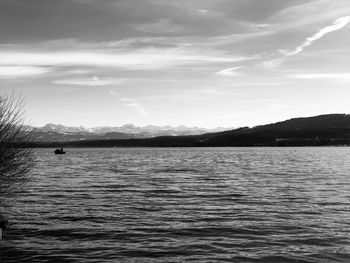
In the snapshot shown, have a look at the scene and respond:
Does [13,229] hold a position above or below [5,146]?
below

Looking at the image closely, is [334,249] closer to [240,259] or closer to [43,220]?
[240,259]

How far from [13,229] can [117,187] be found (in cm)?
2703

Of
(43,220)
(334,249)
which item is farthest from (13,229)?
(334,249)

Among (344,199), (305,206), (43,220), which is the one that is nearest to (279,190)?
(344,199)

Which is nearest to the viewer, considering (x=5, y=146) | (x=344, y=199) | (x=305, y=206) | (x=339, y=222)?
(x=5, y=146)

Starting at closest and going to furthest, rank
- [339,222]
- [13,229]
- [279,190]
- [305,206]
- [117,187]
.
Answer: [13,229]
[339,222]
[305,206]
[279,190]
[117,187]

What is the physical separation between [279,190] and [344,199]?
9.39 meters

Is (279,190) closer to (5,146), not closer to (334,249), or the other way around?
(334,249)

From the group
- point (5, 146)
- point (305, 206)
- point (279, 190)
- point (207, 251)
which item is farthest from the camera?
point (279, 190)

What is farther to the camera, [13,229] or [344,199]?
[344,199]

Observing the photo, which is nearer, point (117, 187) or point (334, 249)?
point (334, 249)

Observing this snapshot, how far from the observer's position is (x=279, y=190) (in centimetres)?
4912

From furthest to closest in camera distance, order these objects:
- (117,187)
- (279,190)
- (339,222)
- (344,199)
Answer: (117,187)
(279,190)
(344,199)
(339,222)

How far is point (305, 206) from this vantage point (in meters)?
36.6
